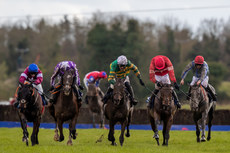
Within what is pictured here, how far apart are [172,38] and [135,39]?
554 cm

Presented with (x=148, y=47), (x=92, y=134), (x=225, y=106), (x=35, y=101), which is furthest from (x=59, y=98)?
(x=148, y=47)

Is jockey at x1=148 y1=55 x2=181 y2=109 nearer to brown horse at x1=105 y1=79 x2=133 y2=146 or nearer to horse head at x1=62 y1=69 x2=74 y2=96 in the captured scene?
brown horse at x1=105 y1=79 x2=133 y2=146

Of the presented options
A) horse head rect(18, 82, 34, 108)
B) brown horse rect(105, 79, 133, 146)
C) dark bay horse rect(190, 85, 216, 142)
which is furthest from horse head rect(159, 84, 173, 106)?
horse head rect(18, 82, 34, 108)

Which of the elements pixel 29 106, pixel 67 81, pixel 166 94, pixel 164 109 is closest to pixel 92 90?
pixel 164 109

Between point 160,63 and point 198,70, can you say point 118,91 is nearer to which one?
point 160,63

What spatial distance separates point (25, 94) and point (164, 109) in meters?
3.87

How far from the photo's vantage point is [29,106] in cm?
1302

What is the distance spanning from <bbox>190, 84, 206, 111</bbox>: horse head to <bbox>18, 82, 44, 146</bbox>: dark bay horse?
16.0ft

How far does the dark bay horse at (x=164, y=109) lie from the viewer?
1317 centimetres

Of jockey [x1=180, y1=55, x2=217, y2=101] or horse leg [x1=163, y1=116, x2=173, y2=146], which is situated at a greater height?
jockey [x1=180, y1=55, x2=217, y2=101]

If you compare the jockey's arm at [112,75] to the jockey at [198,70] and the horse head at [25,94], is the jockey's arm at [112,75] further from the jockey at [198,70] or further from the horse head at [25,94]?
the jockey at [198,70]

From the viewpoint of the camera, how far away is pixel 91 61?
1992 inches

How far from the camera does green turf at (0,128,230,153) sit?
11555 mm

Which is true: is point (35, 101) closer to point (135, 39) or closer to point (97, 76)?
point (97, 76)
